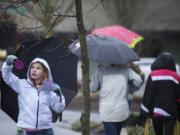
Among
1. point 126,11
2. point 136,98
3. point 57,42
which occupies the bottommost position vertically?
point 136,98

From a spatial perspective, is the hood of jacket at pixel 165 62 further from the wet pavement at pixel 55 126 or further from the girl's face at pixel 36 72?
the wet pavement at pixel 55 126

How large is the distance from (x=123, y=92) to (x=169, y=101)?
0.68 m

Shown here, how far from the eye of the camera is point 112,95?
876 cm

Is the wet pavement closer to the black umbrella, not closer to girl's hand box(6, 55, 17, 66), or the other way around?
the black umbrella

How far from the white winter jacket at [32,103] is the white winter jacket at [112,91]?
1407 millimetres

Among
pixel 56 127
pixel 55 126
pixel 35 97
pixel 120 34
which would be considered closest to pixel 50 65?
pixel 35 97

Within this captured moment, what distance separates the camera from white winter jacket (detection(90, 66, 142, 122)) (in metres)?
8.71

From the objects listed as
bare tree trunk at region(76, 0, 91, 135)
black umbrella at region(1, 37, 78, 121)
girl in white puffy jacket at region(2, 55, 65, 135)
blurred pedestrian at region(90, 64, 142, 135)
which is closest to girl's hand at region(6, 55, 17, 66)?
girl in white puffy jacket at region(2, 55, 65, 135)

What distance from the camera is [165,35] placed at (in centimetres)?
3150

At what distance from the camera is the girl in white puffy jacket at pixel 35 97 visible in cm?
732

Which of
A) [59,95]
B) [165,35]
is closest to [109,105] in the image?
[59,95]

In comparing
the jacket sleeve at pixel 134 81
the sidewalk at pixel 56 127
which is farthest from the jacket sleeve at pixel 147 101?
the sidewalk at pixel 56 127

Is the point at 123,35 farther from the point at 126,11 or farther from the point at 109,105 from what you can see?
→ the point at 126,11

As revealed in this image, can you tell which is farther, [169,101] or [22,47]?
[169,101]
